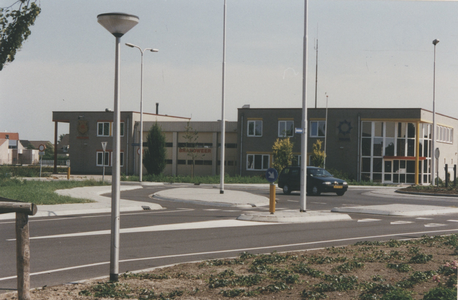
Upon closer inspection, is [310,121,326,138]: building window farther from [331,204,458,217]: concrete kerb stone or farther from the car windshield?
[331,204,458,217]: concrete kerb stone

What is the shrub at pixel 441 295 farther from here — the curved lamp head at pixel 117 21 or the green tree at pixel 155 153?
the green tree at pixel 155 153

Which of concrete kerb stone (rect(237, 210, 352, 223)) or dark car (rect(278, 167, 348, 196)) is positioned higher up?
dark car (rect(278, 167, 348, 196))

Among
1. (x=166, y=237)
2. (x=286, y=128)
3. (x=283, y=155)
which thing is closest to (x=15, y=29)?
(x=166, y=237)

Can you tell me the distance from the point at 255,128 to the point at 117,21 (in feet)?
139

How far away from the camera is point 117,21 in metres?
7.02

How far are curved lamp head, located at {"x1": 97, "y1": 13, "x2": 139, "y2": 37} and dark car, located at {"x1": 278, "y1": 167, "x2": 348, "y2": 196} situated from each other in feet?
75.0

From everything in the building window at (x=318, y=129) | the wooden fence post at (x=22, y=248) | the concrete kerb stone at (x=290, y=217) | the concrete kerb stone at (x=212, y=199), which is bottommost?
the concrete kerb stone at (x=212, y=199)

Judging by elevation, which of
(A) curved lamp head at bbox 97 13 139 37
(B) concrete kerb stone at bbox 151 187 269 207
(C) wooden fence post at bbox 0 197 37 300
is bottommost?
(B) concrete kerb stone at bbox 151 187 269 207

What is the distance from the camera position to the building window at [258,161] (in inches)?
1925

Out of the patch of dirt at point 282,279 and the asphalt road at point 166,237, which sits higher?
the patch of dirt at point 282,279

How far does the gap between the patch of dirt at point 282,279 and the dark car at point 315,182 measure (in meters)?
19.4

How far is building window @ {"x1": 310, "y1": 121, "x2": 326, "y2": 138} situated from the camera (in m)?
47.3

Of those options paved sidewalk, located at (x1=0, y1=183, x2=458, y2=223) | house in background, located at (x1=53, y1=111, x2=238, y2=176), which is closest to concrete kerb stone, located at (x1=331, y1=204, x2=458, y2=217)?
paved sidewalk, located at (x1=0, y1=183, x2=458, y2=223)

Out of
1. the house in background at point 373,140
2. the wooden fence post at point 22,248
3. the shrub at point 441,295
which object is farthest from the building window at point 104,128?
the shrub at point 441,295
